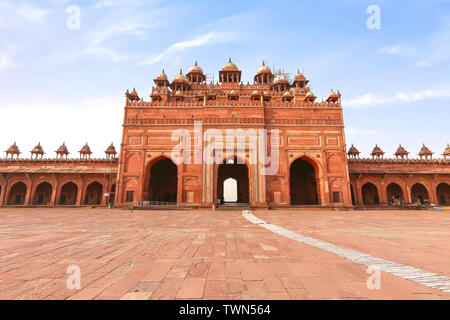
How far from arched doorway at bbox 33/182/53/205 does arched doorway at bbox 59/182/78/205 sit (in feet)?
5.47

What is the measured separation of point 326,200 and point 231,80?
74.8ft

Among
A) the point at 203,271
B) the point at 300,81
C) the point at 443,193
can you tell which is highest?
the point at 300,81

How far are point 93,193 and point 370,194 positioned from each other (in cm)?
3938

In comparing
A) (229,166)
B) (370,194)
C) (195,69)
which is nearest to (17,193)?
(229,166)

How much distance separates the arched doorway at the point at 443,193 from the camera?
30673 mm

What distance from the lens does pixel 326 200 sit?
23.2 meters

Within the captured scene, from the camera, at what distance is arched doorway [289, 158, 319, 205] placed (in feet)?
95.0

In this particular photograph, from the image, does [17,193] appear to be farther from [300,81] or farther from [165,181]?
[300,81]

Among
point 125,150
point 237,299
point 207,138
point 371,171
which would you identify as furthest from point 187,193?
point 371,171

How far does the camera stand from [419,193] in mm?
30891

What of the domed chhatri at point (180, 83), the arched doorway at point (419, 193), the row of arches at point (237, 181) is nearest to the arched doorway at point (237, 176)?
the row of arches at point (237, 181)

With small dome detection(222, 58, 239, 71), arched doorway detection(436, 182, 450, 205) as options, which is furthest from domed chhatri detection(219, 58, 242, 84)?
arched doorway detection(436, 182, 450, 205)

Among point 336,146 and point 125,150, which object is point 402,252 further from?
point 125,150

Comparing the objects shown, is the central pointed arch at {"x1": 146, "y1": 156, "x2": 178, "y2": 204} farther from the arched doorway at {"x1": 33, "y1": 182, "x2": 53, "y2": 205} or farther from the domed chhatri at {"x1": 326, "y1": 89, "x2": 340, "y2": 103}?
the domed chhatri at {"x1": 326, "y1": 89, "x2": 340, "y2": 103}
